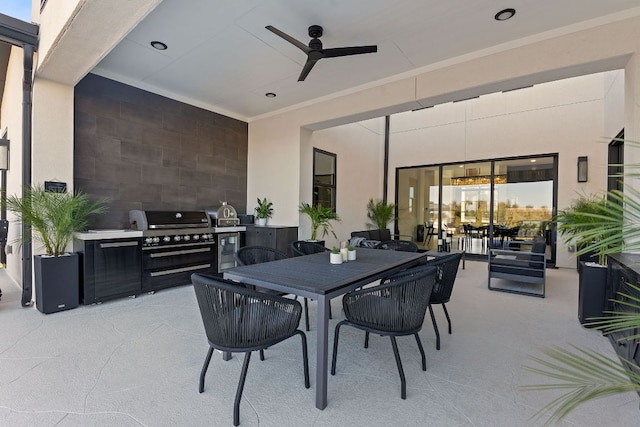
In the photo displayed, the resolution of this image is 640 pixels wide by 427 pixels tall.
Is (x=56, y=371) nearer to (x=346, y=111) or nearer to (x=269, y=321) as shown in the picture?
(x=269, y=321)

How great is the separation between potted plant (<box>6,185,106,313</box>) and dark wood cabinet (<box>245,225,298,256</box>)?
8.26 feet

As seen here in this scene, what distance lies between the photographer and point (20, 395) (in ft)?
6.57

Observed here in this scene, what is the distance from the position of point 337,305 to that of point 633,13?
436 centimetres

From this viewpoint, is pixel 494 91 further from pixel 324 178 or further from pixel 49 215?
pixel 49 215

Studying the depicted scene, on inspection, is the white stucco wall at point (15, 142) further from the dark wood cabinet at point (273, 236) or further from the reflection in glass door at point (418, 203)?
the reflection in glass door at point (418, 203)

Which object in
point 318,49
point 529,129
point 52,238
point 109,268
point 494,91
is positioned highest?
point 529,129

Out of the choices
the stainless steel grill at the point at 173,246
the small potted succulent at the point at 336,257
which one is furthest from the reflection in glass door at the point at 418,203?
the small potted succulent at the point at 336,257

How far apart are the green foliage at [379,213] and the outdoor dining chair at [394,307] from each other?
20.4 ft

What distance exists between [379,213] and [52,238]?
672 centimetres

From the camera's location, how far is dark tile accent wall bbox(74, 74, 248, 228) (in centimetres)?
428

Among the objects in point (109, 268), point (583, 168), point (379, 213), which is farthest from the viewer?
point (379, 213)

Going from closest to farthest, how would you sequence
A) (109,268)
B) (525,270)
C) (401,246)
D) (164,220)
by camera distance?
(109,268)
(401,246)
(164,220)
(525,270)

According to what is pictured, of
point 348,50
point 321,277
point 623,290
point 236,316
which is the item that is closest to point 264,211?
point 348,50

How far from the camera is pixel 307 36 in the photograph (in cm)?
357
